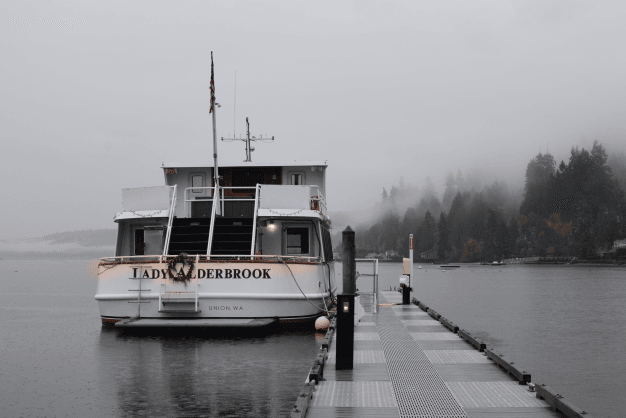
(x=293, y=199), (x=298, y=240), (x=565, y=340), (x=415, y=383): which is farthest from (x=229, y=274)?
(x=565, y=340)

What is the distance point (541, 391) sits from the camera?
31.8ft

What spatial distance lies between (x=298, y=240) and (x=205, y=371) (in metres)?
9.44

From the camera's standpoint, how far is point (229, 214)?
24.5 metres

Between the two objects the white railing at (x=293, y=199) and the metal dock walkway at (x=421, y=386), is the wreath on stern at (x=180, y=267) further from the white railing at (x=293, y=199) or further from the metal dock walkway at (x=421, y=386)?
the metal dock walkway at (x=421, y=386)

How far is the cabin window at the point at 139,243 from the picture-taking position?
2370 cm

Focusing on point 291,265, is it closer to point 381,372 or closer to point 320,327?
point 320,327

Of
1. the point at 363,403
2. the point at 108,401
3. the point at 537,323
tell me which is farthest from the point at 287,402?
the point at 537,323

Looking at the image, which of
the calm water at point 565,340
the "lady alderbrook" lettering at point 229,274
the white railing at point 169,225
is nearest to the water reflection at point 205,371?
the "lady alderbrook" lettering at point 229,274

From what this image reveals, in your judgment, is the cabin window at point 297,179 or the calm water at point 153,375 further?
the cabin window at point 297,179

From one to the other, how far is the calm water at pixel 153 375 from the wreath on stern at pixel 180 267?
1777 mm

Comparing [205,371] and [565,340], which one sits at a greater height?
[205,371]

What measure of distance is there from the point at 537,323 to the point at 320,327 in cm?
1583

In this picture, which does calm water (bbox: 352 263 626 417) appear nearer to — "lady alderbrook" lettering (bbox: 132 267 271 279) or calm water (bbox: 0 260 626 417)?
calm water (bbox: 0 260 626 417)

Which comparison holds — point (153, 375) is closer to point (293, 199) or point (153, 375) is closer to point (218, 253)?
point (218, 253)
